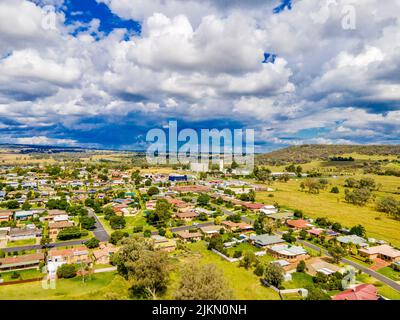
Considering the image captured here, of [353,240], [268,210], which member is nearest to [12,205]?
[268,210]

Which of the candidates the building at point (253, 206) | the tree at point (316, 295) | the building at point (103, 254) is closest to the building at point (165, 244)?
the building at point (103, 254)

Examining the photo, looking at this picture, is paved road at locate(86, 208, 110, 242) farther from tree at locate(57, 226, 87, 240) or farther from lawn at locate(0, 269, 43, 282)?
lawn at locate(0, 269, 43, 282)

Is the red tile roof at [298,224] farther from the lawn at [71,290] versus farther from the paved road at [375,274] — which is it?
the lawn at [71,290]

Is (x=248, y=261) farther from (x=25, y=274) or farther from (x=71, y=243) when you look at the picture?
(x=71, y=243)

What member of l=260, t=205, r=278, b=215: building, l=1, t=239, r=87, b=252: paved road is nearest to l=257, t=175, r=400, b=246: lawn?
l=260, t=205, r=278, b=215: building

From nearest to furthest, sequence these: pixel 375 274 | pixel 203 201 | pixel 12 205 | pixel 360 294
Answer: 1. pixel 360 294
2. pixel 375 274
3. pixel 12 205
4. pixel 203 201
